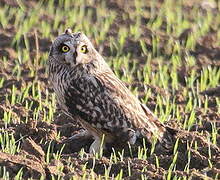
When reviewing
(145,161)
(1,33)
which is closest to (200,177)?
(145,161)

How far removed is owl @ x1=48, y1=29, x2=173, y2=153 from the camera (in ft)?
28.1

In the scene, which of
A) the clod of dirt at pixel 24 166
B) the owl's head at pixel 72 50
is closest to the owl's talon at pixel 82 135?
the owl's head at pixel 72 50

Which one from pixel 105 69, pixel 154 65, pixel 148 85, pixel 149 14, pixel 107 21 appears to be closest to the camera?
pixel 105 69

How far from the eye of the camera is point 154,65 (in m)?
11.6

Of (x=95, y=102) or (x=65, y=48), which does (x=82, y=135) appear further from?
(x=65, y=48)

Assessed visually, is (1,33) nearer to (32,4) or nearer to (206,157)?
(32,4)

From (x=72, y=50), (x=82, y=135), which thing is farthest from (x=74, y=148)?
(x=72, y=50)

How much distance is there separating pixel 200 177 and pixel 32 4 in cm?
710

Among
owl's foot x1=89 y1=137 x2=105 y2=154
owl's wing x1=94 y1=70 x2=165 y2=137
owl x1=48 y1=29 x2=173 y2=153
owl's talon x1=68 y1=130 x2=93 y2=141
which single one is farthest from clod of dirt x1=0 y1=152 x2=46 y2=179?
owl's wing x1=94 y1=70 x2=165 y2=137

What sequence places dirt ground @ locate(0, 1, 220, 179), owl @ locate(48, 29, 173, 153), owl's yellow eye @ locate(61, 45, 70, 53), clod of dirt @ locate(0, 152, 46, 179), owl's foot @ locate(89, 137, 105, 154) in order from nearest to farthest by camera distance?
1. clod of dirt @ locate(0, 152, 46, 179)
2. dirt ground @ locate(0, 1, 220, 179)
3. owl's foot @ locate(89, 137, 105, 154)
4. owl @ locate(48, 29, 173, 153)
5. owl's yellow eye @ locate(61, 45, 70, 53)

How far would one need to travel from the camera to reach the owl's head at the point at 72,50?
8.64 meters

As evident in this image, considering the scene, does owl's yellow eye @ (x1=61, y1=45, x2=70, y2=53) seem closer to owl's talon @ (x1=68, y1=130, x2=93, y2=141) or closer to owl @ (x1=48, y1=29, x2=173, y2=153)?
owl @ (x1=48, y1=29, x2=173, y2=153)

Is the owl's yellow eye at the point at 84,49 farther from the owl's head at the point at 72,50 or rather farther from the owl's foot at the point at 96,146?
the owl's foot at the point at 96,146

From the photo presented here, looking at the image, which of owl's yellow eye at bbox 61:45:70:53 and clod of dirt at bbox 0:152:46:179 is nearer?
clod of dirt at bbox 0:152:46:179
